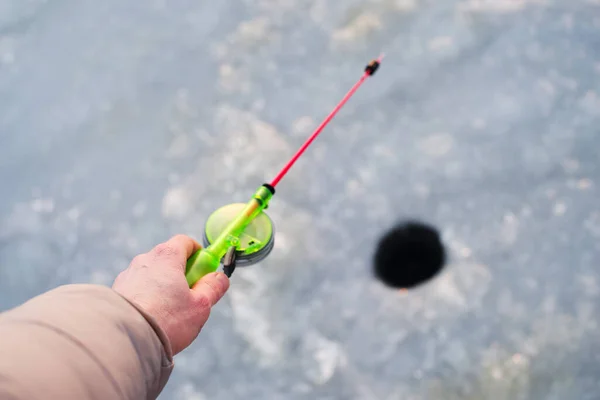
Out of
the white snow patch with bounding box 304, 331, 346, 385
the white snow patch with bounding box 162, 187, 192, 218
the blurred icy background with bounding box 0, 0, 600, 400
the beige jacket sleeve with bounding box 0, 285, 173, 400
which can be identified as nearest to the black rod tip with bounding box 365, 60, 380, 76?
the blurred icy background with bounding box 0, 0, 600, 400

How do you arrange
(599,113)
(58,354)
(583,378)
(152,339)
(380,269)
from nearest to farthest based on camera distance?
(58,354)
(152,339)
(583,378)
(380,269)
(599,113)

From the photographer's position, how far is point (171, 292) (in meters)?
0.85

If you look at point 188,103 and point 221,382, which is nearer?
point 221,382

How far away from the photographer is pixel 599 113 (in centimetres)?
173

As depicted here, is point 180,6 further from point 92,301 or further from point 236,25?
point 92,301

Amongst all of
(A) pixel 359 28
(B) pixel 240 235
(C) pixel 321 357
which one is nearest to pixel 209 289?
(B) pixel 240 235

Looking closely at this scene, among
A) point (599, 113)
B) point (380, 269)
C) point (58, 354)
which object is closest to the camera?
point (58, 354)

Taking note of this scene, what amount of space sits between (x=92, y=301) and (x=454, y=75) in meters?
1.52

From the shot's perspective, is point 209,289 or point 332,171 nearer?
point 209,289

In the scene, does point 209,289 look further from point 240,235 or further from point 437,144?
point 437,144

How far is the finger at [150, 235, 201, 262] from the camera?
94cm

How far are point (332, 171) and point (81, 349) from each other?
3.78 ft

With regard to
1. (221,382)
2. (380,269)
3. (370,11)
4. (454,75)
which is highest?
(370,11)

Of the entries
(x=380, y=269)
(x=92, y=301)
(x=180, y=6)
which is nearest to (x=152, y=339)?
(x=92, y=301)
